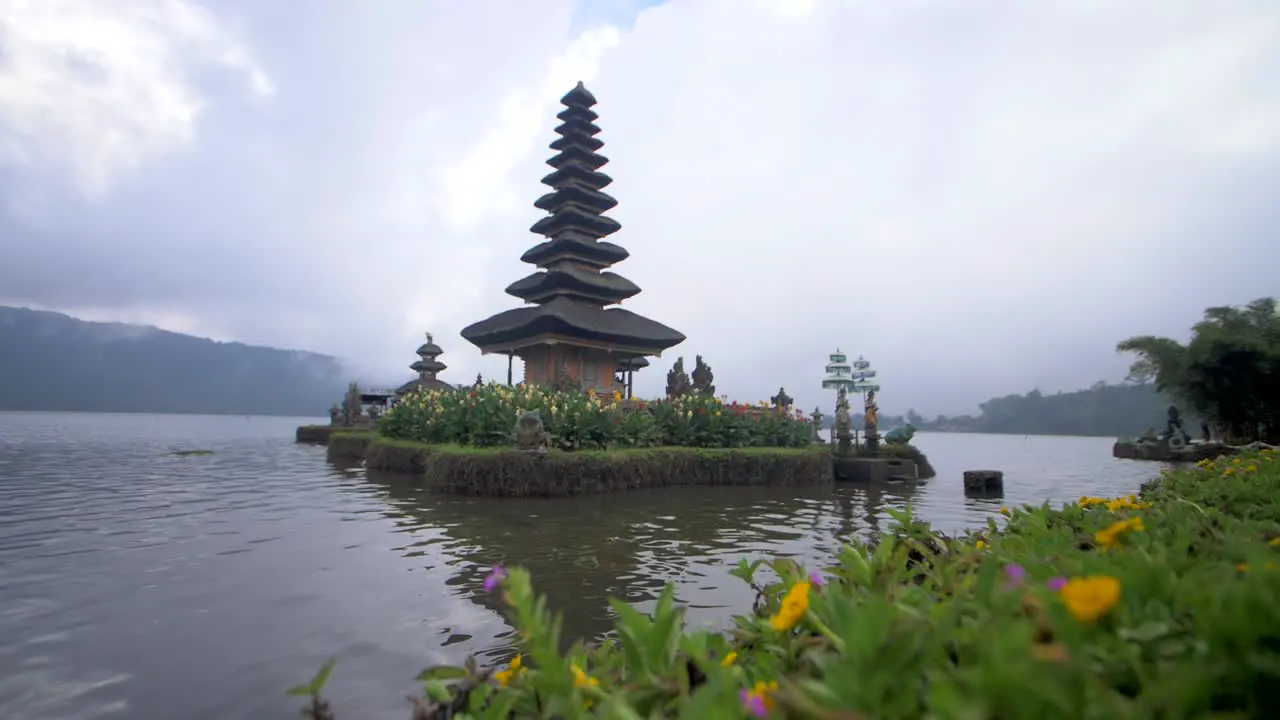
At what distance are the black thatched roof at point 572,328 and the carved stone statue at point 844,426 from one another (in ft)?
21.6

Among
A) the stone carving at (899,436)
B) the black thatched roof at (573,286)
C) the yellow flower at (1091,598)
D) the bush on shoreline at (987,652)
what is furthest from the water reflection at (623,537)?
the black thatched roof at (573,286)

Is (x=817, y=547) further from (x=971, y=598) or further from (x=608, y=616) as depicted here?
(x=971, y=598)

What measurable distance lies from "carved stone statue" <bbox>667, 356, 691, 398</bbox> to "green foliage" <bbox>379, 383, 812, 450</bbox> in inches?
55.5

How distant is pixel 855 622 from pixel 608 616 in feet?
13.6

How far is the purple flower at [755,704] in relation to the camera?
41.8 inches

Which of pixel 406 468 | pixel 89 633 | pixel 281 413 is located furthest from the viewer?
pixel 281 413

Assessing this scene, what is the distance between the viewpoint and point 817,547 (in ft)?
24.8

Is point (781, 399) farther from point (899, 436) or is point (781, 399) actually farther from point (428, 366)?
point (428, 366)

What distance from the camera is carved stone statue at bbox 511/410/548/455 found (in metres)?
12.4

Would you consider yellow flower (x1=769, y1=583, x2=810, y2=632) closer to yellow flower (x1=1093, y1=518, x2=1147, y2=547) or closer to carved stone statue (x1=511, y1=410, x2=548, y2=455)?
yellow flower (x1=1093, y1=518, x2=1147, y2=547)

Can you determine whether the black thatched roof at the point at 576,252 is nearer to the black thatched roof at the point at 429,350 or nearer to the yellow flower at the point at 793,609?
the black thatched roof at the point at 429,350

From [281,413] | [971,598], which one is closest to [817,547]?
[971,598]

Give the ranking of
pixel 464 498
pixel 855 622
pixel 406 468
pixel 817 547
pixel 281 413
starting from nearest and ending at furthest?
pixel 855 622, pixel 817 547, pixel 464 498, pixel 406 468, pixel 281 413

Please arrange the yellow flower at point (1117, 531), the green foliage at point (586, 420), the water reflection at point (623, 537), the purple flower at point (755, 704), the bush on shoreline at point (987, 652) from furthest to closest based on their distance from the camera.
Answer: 1. the green foliage at point (586, 420)
2. the water reflection at point (623, 537)
3. the yellow flower at point (1117, 531)
4. the purple flower at point (755, 704)
5. the bush on shoreline at point (987, 652)
